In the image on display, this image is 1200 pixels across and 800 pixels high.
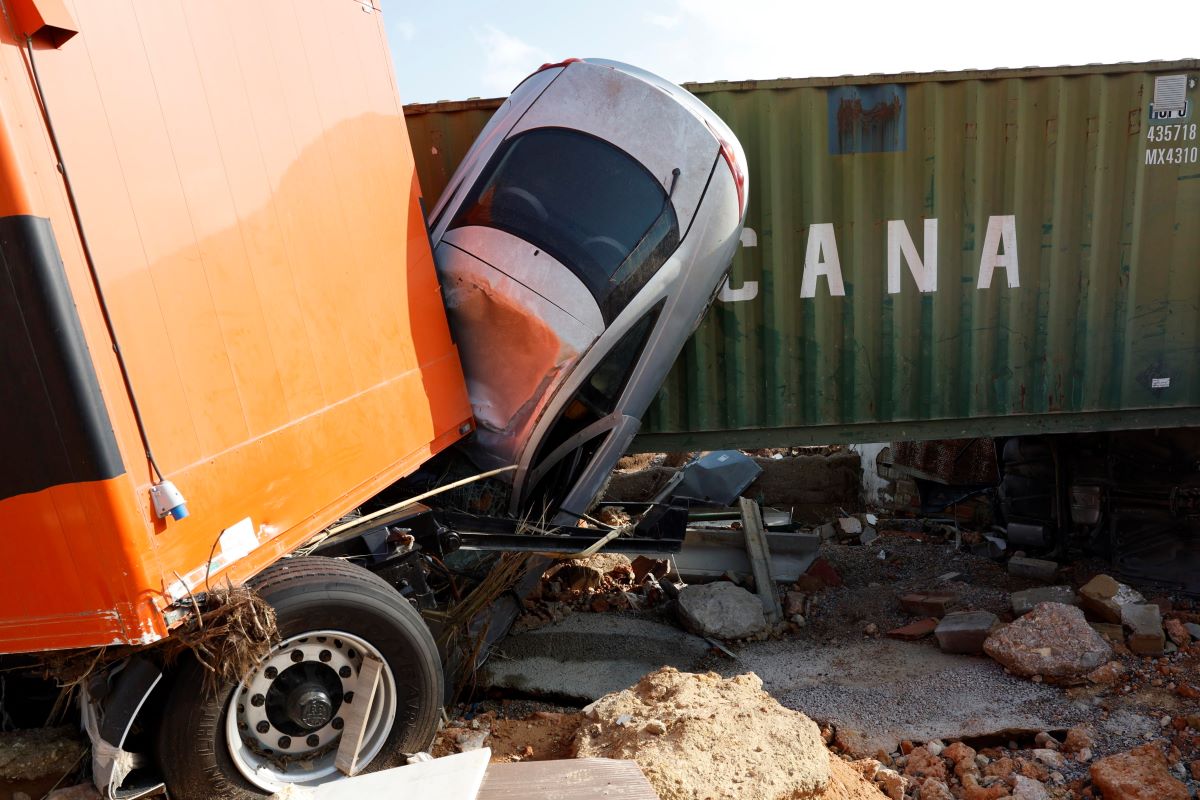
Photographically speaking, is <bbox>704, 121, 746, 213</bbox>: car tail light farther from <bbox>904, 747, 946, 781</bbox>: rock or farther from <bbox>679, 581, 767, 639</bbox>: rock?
<bbox>904, 747, 946, 781</bbox>: rock

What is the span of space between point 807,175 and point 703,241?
135 cm

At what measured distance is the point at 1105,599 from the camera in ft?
14.6

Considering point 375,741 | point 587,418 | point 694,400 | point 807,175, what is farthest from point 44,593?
point 807,175

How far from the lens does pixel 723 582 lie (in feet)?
16.2

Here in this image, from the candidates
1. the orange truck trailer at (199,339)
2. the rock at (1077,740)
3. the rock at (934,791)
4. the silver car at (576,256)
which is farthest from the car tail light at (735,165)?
the rock at (1077,740)

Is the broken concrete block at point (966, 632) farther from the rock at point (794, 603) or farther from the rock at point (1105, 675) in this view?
the rock at point (794, 603)

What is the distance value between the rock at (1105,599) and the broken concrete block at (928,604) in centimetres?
73

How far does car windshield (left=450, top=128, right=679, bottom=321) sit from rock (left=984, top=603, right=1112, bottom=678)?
109 inches

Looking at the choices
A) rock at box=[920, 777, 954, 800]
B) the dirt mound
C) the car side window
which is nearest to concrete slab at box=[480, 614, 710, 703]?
the dirt mound

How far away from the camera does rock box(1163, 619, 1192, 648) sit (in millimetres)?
4254

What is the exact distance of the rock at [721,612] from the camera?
4625 millimetres

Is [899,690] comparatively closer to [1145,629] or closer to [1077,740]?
[1077,740]

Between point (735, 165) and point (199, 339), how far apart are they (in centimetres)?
275

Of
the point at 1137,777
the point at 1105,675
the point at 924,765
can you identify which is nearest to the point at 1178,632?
the point at 1105,675
